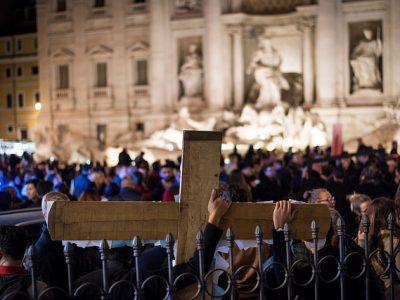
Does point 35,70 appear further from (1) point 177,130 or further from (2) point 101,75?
(1) point 177,130

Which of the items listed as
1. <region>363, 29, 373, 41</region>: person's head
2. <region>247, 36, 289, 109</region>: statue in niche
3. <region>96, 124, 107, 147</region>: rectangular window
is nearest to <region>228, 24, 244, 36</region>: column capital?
<region>247, 36, 289, 109</region>: statue in niche

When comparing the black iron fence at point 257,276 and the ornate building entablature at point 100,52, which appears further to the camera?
the ornate building entablature at point 100,52

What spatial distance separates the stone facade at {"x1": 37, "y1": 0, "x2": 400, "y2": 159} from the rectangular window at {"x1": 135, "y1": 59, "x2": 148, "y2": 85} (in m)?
0.05

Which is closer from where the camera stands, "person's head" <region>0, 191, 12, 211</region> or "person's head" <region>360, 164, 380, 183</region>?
"person's head" <region>0, 191, 12, 211</region>

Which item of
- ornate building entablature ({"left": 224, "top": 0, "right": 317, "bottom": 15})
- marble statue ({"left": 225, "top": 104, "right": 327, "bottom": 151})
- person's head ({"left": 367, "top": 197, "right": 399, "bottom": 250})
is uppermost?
ornate building entablature ({"left": 224, "top": 0, "right": 317, "bottom": 15})

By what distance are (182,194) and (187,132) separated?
380mm

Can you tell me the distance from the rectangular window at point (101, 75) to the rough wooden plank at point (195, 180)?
32.3 m

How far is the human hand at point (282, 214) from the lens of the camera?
4562 millimetres

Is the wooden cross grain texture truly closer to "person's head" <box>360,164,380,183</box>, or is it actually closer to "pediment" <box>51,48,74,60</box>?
"person's head" <box>360,164,380,183</box>

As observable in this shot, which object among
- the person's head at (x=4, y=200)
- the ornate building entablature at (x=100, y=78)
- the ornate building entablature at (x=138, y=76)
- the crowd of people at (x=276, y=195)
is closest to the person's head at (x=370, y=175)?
the crowd of people at (x=276, y=195)

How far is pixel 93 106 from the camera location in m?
36.4

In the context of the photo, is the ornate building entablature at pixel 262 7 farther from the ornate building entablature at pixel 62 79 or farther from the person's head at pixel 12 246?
the person's head at pixel 12 246

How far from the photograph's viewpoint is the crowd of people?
16.8 ft

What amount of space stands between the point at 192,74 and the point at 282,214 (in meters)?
29.3
